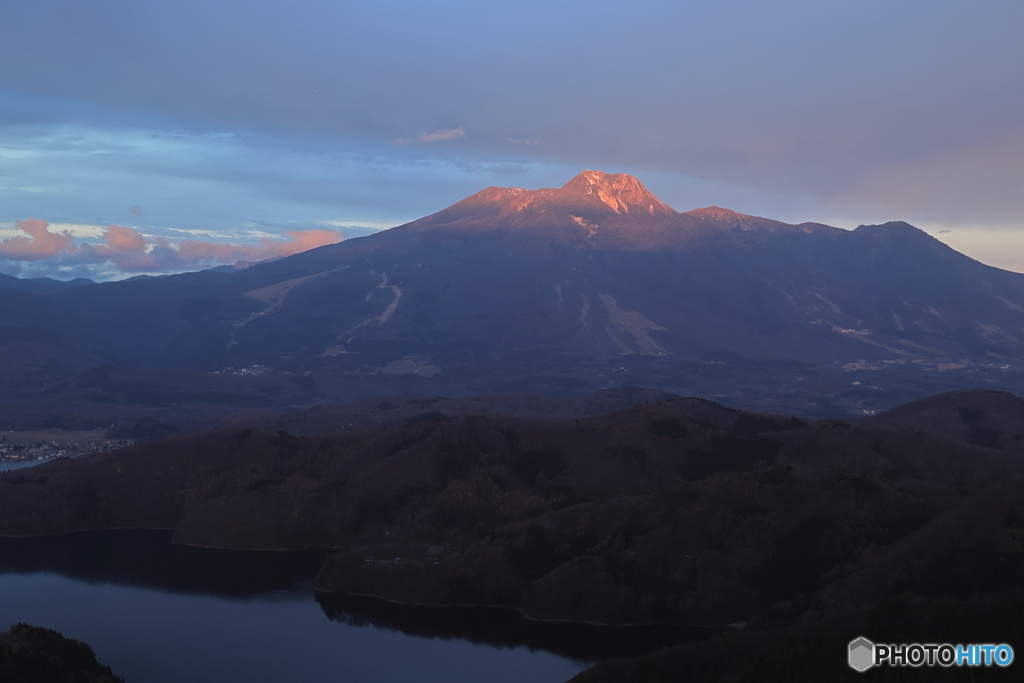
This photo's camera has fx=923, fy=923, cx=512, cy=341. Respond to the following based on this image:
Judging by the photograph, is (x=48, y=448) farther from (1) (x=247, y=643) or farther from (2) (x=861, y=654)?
(2) (x=861, y=654)

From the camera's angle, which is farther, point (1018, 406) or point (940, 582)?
point (1018, 406)

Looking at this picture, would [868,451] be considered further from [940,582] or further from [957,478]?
[940,582]

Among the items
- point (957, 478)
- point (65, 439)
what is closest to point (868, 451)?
point (957, 478)

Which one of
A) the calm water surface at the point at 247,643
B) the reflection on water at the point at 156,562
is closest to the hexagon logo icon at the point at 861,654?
the calm water surface at the point at 247,643

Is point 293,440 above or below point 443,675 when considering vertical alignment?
above

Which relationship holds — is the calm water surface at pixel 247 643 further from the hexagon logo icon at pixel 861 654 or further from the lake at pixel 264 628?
the hexagon logo icon at pixel 861 654

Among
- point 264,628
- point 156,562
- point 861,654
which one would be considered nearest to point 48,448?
point 156,562
